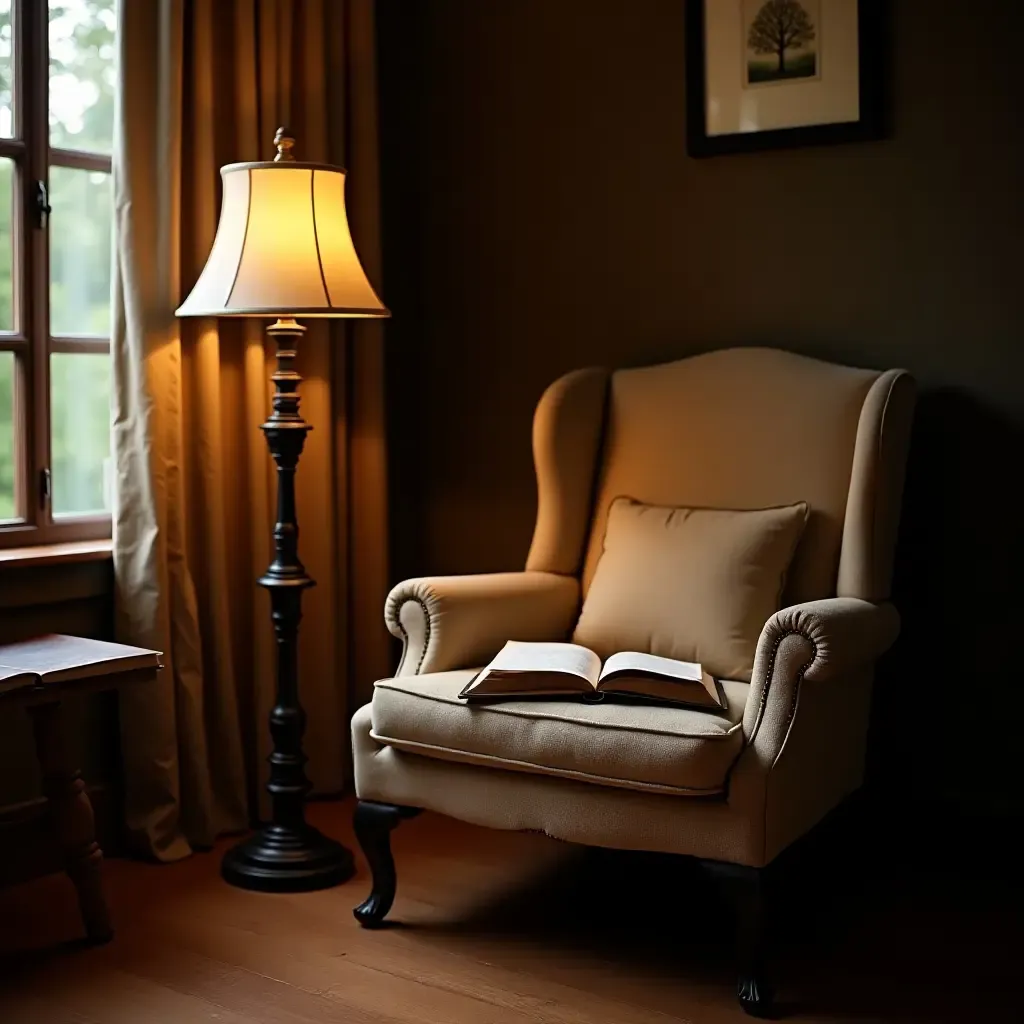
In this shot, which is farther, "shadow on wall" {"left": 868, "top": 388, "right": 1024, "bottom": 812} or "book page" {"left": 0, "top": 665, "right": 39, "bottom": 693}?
"shadow on wall" {"left": 868, "top": 388, "right": 1024, "bottom": 812}

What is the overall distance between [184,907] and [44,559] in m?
0.79

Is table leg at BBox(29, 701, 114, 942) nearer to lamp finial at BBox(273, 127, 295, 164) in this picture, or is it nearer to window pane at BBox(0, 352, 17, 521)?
window pane at BBox(0, 352, 17, 521)

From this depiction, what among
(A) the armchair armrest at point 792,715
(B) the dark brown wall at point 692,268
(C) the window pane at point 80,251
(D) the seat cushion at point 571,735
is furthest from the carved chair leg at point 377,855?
(C) the window pane at point 80,251

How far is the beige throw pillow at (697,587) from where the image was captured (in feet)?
9.16

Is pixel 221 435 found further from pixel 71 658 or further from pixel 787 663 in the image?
pixel 787 663

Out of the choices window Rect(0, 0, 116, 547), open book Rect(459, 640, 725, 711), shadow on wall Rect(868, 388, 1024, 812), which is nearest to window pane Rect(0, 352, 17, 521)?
window Rect(0, 0, 116, 547)

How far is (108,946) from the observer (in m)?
2.65

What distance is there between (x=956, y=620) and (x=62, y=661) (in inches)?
75.7

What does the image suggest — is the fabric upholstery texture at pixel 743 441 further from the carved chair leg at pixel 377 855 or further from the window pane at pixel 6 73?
the window pane at pixel 6 73

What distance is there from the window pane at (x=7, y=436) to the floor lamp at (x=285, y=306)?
1.54 ft

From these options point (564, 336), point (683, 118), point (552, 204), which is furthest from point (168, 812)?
point (683, 118)

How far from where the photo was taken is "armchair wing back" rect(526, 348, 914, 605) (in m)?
2.86

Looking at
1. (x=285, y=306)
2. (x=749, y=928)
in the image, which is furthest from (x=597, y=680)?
(x=285, y=306)

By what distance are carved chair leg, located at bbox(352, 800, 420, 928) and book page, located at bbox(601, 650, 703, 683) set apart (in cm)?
50
